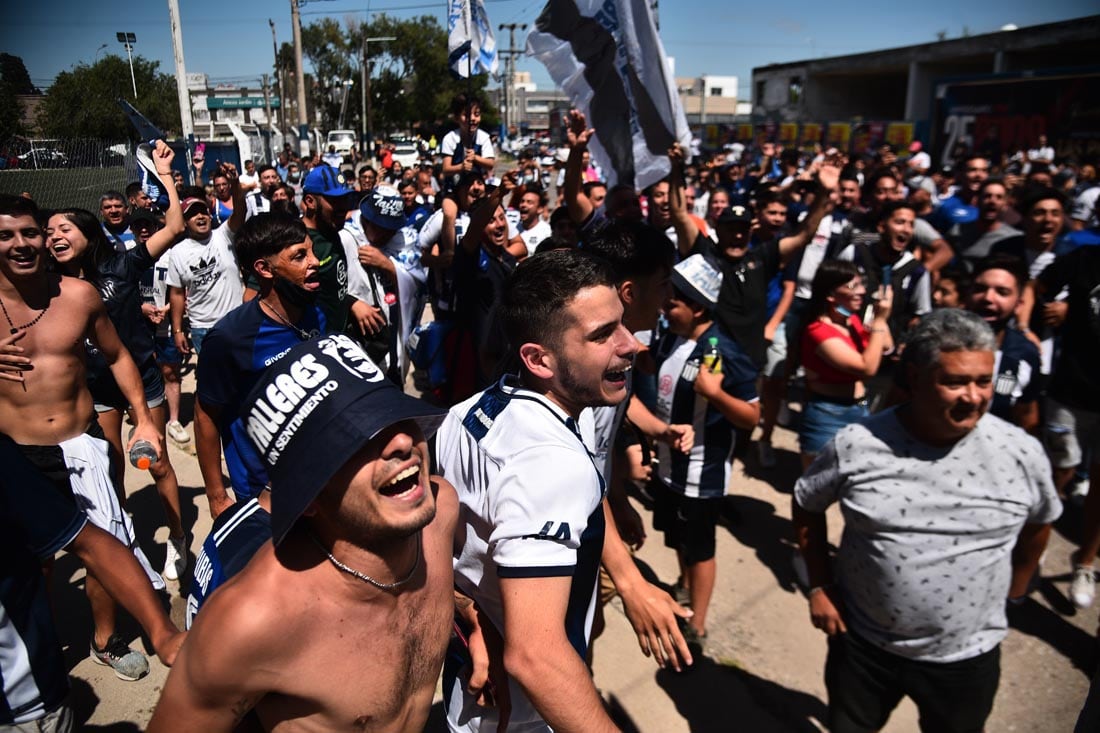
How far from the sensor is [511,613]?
5.35ft

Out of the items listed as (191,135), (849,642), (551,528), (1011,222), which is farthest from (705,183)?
(551,528)

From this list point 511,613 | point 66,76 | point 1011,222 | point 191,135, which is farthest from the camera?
point 191,135

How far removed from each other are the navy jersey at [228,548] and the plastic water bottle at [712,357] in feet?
7.01

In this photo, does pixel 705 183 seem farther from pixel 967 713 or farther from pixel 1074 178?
pixel 967 713

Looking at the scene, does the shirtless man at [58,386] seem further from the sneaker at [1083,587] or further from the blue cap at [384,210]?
the sneaker at [1083,587]

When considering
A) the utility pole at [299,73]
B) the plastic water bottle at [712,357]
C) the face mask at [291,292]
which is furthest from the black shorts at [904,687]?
the utility pole at [299,73]

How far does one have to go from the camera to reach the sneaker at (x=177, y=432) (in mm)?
6547

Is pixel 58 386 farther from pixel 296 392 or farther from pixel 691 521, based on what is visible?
pixel 691 521

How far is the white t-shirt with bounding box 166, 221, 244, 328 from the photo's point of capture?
5688 mm

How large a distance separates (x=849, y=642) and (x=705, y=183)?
11.3m

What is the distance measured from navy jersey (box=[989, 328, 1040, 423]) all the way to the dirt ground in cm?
124

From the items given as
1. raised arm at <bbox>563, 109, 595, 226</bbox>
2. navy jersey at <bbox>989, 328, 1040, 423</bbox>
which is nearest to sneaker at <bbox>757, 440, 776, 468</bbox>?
navy jersey at <bbox>989, 328, 1040, 423</bbox>

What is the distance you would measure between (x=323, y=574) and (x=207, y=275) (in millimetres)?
4937

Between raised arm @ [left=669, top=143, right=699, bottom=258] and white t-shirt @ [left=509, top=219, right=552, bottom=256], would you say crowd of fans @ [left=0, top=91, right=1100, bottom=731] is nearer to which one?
raised arm @ [left=669, top=143, right=699, bottom=258]
